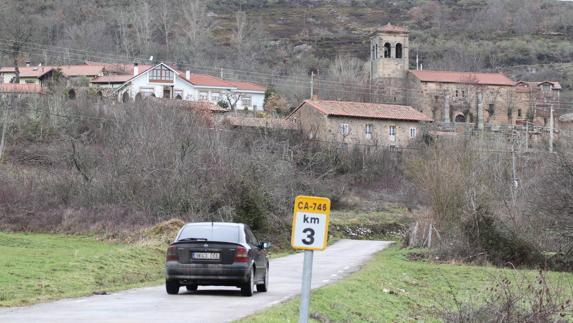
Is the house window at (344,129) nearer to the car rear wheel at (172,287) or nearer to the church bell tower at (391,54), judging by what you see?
the church bell tower at (391,54)

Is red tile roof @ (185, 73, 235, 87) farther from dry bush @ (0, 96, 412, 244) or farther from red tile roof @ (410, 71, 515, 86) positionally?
dry bush @ (0, 96, 412, 244)

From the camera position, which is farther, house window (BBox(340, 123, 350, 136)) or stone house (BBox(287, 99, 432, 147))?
house window (BBox(340, 123, 350, 136))

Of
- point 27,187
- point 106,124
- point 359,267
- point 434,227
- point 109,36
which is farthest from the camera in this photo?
point 109,36

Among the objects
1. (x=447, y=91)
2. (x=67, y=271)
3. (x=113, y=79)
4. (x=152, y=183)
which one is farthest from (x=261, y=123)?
(x=67, y=271)

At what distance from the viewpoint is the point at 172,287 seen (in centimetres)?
2081

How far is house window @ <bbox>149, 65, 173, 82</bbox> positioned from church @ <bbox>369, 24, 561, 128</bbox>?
31.7 m

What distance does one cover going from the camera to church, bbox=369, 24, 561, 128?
12962 cm

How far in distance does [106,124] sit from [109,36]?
9769 cm

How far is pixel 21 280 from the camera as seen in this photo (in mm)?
24094

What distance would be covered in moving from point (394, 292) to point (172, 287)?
7.22 meters

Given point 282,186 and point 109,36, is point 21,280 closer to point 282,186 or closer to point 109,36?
point 282,186

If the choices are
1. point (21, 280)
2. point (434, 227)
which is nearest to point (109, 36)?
point (434, 227)

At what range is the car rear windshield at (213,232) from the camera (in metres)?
20.6

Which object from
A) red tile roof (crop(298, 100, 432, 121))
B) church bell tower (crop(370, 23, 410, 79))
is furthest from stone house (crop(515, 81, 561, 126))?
red tile roof (crop(298, 100, 432, 121))
